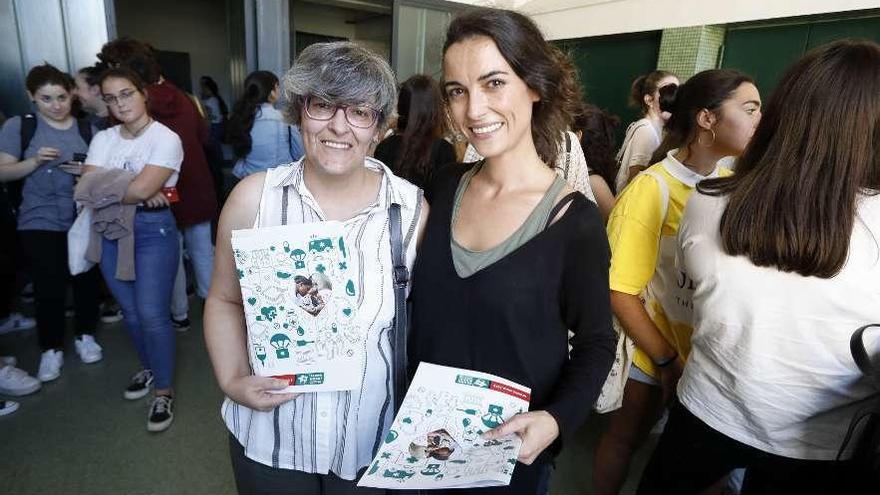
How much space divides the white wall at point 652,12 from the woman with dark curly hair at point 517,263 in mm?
3588

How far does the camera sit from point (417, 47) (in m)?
6.91

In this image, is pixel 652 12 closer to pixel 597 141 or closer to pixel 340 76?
pixel 597 141

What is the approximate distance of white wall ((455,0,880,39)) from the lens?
17.0 ft

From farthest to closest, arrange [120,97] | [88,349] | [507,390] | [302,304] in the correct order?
[88,349] → [120,97] → [302,304] → [507,390]

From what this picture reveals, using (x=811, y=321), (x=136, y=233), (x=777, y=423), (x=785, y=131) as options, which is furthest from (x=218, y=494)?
(x=785, y=131)

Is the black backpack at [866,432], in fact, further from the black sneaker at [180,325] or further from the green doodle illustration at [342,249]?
the black sneaker at [180,325]

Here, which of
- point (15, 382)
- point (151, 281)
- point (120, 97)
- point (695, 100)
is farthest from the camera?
point (15, 382)

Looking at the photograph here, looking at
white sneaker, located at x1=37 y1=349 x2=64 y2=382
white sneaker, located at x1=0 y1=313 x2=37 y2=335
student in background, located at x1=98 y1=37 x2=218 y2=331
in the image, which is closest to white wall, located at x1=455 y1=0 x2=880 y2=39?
student in background, located at x1=98 y1=37 x2=218 y2=331

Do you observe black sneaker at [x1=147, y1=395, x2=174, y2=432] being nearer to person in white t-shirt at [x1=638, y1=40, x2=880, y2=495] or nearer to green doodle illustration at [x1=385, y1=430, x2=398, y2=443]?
green doodle illustration at [x1=385, y1=430, x2=398, y2=443]

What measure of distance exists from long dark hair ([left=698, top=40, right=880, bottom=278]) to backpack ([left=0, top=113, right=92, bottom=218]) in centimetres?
349

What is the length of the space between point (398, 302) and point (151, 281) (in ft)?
6.03

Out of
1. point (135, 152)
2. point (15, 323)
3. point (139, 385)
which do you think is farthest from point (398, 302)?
point (15, 323)

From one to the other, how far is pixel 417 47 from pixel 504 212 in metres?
6.42

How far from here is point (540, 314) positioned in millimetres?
1046
